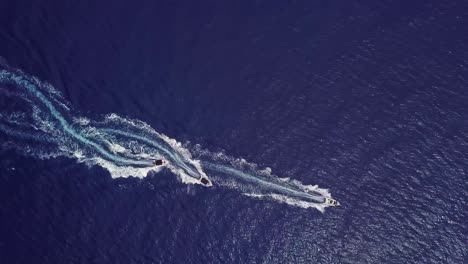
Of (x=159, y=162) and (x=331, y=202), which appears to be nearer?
(x=331, y=202)

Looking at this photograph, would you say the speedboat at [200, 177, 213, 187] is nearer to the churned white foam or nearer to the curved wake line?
the curved wake line

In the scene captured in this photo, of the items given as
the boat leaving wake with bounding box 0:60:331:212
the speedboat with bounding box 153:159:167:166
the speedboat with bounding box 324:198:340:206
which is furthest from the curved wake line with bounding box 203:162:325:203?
the speedboat with bounding box 153:159:167:166

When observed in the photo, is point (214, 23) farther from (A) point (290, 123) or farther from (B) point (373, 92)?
(B) point (373, 92)

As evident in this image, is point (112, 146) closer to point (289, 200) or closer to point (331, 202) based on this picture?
point (289, 200)

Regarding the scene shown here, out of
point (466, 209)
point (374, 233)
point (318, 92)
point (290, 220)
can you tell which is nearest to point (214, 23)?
point (318, 92)

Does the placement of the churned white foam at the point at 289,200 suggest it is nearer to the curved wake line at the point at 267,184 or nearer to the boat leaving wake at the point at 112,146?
the boat leaving wake at the point at 112,146

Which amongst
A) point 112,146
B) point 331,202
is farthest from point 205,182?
point 331,202
